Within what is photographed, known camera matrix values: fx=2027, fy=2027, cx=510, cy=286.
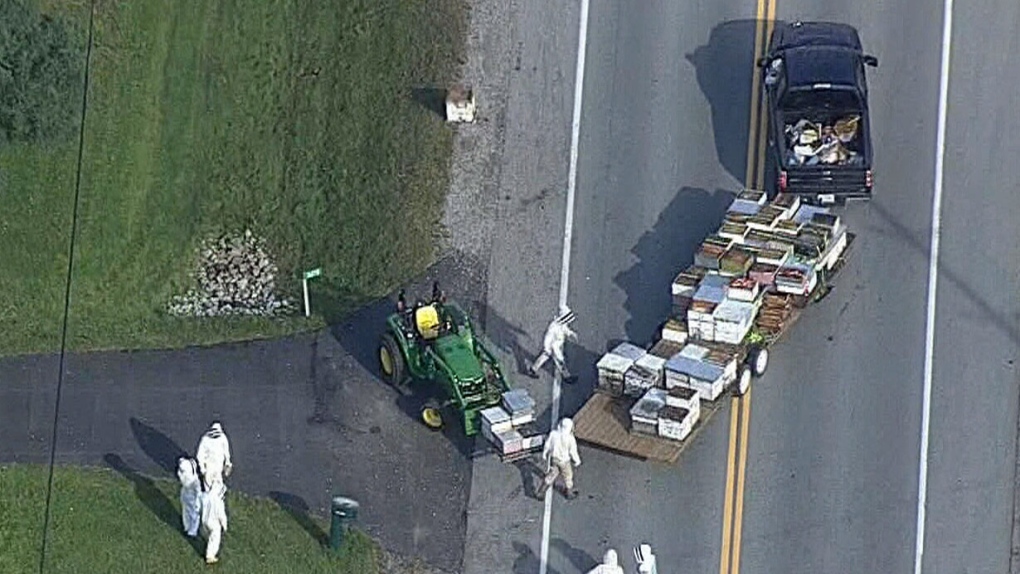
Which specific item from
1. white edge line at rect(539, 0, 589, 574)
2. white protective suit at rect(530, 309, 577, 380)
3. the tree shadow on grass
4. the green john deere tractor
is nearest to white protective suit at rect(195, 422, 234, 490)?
the tree shadow on grass

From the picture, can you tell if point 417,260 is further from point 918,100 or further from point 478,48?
point 918,100

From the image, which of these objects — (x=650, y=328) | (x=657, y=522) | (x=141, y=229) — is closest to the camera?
(x=657, y=522)

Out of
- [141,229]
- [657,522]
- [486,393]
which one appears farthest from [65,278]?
[657,522]

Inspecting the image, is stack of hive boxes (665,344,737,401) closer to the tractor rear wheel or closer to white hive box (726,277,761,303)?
white hive box (726,277,761,303)

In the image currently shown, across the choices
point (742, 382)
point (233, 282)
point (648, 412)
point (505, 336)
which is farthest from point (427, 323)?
point (742, 382)

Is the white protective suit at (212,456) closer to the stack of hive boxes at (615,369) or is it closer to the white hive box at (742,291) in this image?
the stack of hive boxes at (615,369)

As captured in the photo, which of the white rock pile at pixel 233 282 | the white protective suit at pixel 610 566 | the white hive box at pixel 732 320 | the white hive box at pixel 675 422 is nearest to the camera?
the white protective suit at pixel 610 566

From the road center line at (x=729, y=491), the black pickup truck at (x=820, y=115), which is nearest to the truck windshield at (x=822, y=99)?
the black pickup truck at (x=820, y=115)
